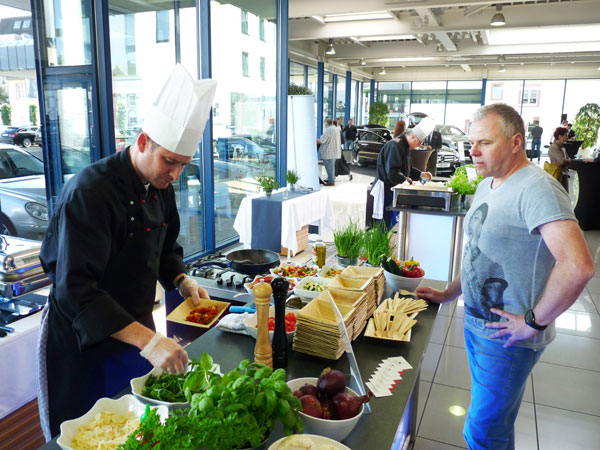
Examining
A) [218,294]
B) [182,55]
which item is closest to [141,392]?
[218,294]

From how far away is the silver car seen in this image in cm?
347

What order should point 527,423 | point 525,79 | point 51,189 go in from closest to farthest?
1. point 527,423
2. point 51,189
3. point 525,79

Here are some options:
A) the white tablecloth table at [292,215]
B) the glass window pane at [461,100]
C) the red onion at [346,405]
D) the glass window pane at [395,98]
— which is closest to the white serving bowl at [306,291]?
the red onion at [346,405]

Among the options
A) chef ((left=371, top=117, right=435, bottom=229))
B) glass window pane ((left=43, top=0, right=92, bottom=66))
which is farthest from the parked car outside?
glass window pane ((left=43, top=0, right=92, bottom=66))

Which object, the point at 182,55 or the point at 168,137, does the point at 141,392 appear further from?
the point at 182,55

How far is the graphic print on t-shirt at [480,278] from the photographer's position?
1675 mm

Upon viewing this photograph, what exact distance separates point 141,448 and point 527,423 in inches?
94.8

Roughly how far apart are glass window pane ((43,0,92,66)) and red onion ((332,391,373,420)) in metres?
3.55

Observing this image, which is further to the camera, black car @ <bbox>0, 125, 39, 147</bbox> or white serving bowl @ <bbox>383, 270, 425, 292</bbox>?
black car @ <bbox>0, 125, 39, 147</bbox>

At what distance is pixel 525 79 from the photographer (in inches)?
770

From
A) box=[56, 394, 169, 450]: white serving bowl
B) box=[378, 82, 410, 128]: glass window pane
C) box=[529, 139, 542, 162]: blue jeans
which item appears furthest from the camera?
box=[378, 82, 410, 128]: glass window pane

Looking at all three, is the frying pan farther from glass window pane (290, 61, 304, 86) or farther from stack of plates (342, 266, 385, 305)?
glass window pane (290, 61, 304, 86)

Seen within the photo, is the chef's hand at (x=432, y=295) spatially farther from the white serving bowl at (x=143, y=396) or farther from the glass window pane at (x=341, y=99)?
the glass window pane at (x=341, y=99)

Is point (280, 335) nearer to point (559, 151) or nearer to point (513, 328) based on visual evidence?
point (513, 328)
